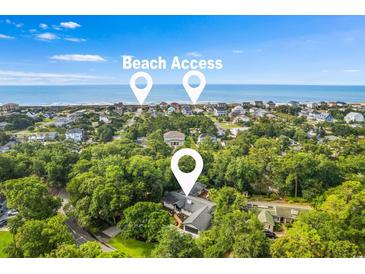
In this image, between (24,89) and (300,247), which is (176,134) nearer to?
(24,89)

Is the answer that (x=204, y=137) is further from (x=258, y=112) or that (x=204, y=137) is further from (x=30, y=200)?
(x=30, y=200)

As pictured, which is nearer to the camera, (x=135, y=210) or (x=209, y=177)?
(x=135, y=210)

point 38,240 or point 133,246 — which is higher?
point 38,240

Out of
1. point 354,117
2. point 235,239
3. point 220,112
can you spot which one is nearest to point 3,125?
point 220,112

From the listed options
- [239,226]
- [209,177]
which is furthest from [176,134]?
[239,226]

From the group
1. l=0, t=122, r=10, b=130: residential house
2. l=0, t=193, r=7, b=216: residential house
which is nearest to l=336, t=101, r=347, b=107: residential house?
l=0, t=193, r=7, b=216: residential house

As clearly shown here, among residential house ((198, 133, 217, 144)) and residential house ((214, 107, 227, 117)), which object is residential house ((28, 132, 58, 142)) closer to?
residential house ((198, 133, 217, 144))
